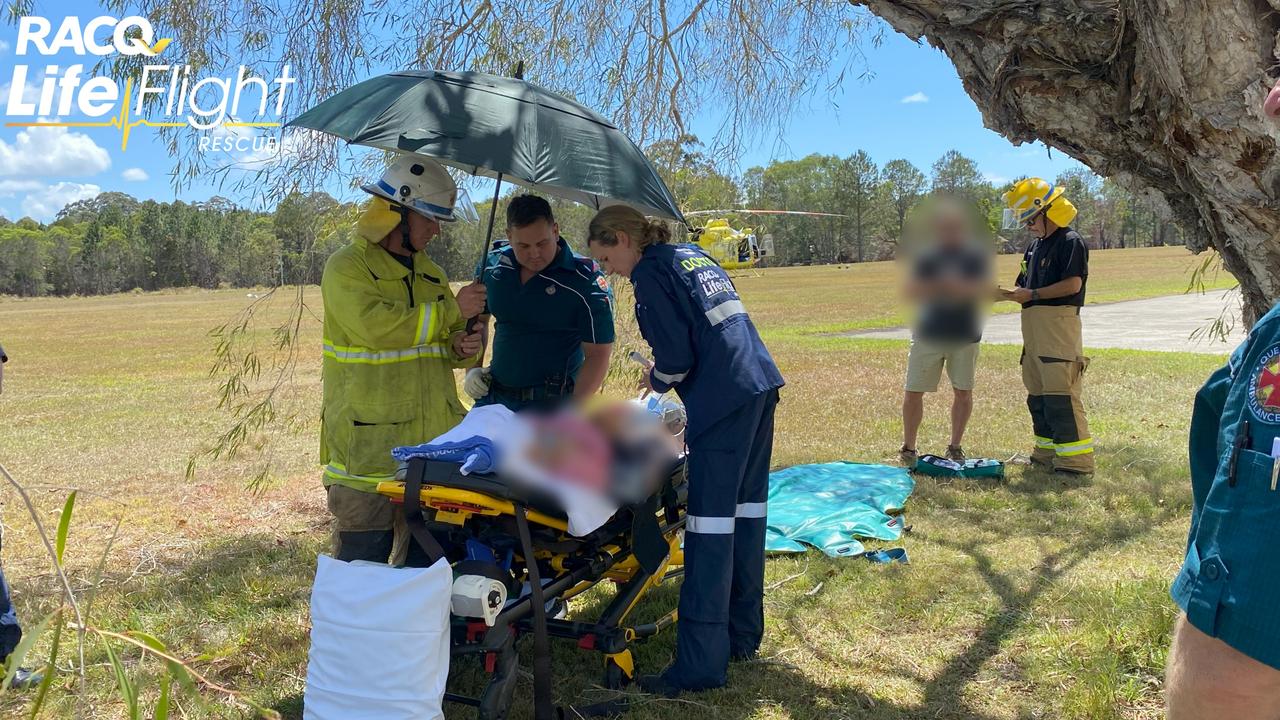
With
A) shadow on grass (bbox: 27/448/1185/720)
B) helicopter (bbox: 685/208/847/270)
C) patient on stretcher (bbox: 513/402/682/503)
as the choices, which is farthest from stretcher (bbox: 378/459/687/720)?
helicopter (bbox: 685/208/847/270)

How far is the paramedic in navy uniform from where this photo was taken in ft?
11.1

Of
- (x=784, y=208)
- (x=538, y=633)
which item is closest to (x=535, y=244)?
(x=538, y=633)

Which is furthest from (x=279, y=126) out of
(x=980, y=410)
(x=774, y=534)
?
(x=980, y=410)

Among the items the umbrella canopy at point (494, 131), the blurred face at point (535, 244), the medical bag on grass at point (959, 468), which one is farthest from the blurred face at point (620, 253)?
the medical bag on grass at point (959, 468)

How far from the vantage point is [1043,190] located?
6.09 m

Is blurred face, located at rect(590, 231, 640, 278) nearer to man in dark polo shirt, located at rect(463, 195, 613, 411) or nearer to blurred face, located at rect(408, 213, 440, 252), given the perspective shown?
man in dark polo shirt, located at rect(463, 195, 613, 411)

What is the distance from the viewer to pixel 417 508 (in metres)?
2.84

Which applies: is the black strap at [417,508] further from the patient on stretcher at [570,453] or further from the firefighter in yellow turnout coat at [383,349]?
the firefighter in yellow turnout coat at [383,349]

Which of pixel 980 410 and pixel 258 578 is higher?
pixel 980 410

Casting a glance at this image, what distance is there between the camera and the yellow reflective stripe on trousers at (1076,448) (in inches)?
252

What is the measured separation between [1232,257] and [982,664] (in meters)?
2.01

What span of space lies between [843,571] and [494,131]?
295 cm

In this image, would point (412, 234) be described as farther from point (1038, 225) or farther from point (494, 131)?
point (1038, 225)

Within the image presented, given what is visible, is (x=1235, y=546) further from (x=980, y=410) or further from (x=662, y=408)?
(x=980, y=410)
